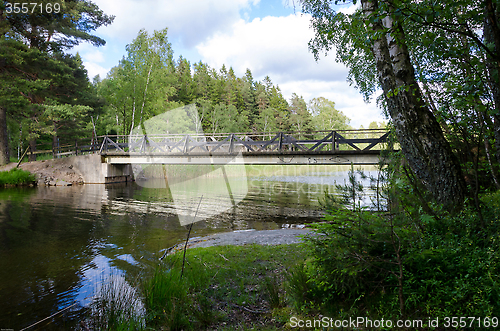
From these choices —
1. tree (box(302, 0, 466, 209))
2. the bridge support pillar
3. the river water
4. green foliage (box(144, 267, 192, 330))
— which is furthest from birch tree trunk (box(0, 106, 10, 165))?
tree (box(302, 0, 466, 209))

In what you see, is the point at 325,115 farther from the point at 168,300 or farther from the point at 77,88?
the point at 168,300

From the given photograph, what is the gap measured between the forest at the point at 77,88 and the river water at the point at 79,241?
807 centimetres

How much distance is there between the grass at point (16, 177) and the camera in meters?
17.7

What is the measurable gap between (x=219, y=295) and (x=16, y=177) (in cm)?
2073

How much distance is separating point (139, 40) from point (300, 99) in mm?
40581

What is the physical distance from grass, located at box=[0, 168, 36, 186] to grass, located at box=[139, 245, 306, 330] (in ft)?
63.7

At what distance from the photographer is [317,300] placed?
2.73m

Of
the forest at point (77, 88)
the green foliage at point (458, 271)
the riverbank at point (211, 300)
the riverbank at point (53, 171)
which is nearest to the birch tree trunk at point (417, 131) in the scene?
the green foliage at point (458, 271)

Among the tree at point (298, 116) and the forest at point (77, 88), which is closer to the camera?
the forest at point (77, 88)

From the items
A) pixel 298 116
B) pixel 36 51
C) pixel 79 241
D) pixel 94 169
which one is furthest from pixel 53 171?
pixel 298 116

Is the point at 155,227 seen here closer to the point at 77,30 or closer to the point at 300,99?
the point at 77,30

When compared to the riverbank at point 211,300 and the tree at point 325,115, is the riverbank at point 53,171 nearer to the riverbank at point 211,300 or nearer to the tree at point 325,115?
the riverbank at point 211,300

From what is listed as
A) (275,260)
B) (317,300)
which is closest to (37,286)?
(275,260)

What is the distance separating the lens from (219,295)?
3436mm
